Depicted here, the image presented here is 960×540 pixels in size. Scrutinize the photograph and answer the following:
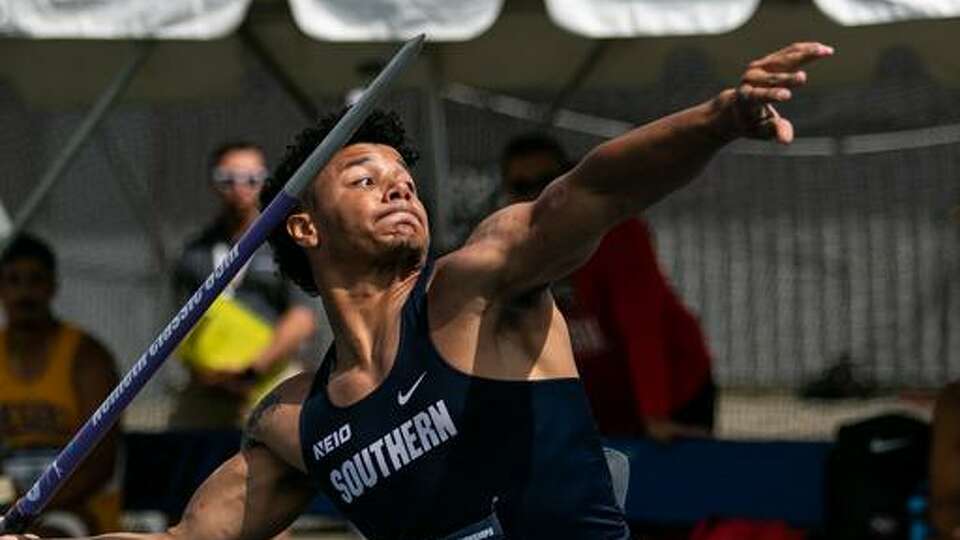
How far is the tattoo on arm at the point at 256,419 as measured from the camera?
15.8 ft

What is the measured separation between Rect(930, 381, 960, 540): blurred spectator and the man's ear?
2.30m

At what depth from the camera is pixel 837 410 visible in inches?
447

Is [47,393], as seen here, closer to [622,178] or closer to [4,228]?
[4,228]

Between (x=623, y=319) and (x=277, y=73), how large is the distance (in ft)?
6.37

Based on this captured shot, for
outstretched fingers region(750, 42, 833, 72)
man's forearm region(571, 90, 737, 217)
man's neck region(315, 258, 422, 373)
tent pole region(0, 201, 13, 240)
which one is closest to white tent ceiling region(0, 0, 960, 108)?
tent pole region(0, 201, 13, 240)

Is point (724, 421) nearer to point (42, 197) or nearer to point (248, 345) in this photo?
point (248, 345)

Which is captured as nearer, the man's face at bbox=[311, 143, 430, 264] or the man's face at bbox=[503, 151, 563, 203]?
the man's face at bbox=[311, 143, 430, 264]

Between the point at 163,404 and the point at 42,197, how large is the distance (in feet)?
16.0

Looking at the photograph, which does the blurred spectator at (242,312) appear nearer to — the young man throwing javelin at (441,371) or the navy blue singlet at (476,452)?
the young man throwing javelin at (441,371)

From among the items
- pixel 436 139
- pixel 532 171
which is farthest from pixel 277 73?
pixel 532 171

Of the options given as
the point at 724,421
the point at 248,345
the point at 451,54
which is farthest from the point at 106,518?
the point at 724,421

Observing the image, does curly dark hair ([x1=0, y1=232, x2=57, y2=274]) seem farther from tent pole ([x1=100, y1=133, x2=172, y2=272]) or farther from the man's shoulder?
the man's shoulder

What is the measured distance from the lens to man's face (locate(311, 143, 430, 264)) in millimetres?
4527

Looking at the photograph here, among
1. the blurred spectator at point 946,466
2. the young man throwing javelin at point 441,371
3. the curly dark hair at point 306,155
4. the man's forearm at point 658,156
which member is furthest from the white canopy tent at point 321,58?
the man's forearm at point 658,156
